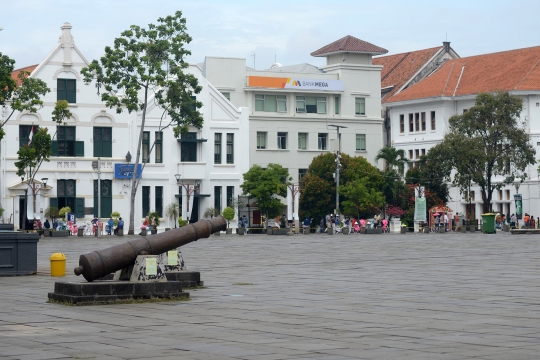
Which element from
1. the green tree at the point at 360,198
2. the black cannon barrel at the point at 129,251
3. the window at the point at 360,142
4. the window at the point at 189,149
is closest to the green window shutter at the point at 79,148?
the window at the point at 189,149

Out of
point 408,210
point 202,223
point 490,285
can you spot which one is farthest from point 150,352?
point 408,210

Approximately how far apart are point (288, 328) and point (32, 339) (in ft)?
10.6

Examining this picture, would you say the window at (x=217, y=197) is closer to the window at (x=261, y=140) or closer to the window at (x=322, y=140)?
the window at (x=261, y=140)

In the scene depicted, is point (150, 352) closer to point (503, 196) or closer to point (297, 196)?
point (297, 196)

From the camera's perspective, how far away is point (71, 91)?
74.8 metres

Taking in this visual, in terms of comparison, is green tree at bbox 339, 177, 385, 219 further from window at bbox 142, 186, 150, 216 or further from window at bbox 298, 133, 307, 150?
window at bbox 142, 186, 150, 216

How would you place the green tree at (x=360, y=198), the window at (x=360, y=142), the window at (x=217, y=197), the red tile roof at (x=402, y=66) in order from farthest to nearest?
the red tile roof at (x=402, y=66) < the window at (x=360, y=142) < the window at (x=217, y=197) < the green tree at (x=360, y=198)

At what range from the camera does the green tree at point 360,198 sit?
8150 centimetres

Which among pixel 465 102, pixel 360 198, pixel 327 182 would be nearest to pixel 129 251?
pixel 360 198

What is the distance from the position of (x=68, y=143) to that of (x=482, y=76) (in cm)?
4431

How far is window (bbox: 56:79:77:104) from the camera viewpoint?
7425cm

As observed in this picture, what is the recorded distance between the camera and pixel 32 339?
1245cm

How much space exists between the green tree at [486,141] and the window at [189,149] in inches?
754

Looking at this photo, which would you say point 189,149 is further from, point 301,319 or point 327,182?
point 301,319
